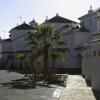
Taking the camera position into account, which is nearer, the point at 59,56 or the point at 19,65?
the point at 59,56

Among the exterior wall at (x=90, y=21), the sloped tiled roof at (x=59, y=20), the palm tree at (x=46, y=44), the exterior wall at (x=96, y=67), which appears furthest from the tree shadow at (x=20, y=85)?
the sloped tiled roof at (x=59, y=20)

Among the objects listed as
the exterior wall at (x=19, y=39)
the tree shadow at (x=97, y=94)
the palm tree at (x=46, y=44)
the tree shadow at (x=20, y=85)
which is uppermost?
the exterior wall at (x=19, y=39)

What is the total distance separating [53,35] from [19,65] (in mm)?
29061

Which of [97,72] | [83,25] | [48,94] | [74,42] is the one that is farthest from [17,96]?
[83,25]

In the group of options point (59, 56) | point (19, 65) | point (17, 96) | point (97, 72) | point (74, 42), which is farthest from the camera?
point (19, 65)

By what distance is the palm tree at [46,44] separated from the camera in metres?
37.0

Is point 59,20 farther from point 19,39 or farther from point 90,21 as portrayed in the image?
point 90,21

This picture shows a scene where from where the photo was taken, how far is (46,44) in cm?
3862

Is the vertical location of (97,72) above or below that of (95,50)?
below

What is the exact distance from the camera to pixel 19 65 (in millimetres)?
66688

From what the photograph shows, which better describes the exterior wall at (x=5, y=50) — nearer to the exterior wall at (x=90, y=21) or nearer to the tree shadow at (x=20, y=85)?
the exterior wall at (x=90, y=21)

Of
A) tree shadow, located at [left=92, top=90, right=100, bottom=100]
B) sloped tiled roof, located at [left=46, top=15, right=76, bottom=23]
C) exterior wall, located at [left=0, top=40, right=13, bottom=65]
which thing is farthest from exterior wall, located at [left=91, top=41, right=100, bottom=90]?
exterior wall, located at [left=0, top=40, right=13, bottom=65]

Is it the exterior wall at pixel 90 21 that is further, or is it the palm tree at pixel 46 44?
the exterior wall at pixel 90 21

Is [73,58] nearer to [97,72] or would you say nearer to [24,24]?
[24,24]
